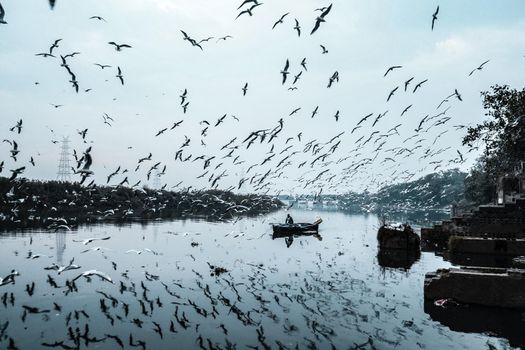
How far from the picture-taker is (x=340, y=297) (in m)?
16.4

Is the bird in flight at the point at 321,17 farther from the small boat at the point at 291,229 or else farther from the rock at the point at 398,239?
the small boat at the point at 291,229

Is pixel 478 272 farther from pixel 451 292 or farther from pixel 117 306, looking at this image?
pixel 117 306

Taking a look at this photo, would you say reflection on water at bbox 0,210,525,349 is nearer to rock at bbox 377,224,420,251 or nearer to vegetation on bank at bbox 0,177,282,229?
rock at bbox 377,224,420,251

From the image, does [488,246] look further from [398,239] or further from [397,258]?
[398,239]

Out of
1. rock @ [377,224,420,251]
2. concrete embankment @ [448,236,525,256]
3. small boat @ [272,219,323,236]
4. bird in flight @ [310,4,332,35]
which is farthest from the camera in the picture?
small boat @ [272,219,323,236]

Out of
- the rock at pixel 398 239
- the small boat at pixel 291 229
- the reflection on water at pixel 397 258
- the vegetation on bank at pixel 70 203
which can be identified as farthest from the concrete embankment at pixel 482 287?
the vegetation on bank at pixel 70 203

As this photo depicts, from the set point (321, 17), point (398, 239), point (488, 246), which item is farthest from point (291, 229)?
point (321, 17)

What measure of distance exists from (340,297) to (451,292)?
4241 millimetres

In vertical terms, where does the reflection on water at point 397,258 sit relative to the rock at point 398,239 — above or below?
below

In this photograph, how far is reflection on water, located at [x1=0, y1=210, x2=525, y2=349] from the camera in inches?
460

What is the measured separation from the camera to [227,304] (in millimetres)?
15547

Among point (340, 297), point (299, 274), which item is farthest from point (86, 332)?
point (299, 274)

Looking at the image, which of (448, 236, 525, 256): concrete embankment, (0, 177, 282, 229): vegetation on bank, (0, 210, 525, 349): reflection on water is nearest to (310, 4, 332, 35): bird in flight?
(0, 210, 525, 349): reflection on water

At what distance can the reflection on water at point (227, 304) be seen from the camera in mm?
11695
